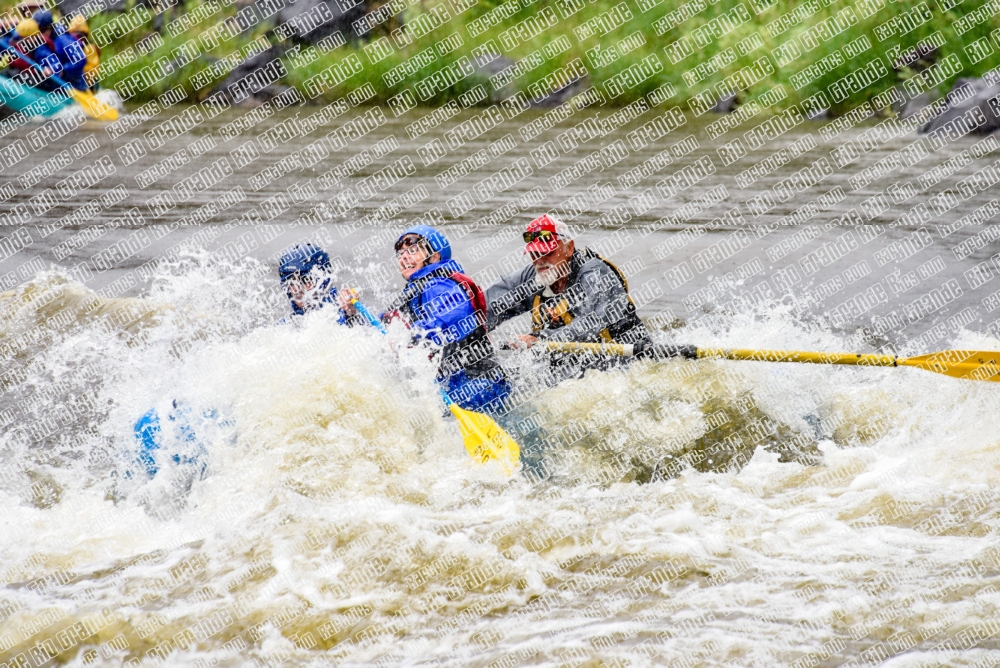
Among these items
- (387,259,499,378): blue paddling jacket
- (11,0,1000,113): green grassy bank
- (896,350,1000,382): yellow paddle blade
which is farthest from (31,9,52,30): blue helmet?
(896,350,1000,382): yellow paddle blade

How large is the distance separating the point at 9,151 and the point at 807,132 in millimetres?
11376

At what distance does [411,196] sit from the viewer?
492 inches

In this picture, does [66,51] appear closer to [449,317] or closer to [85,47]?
[85,47]

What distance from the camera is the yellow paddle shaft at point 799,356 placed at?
5.98 metres

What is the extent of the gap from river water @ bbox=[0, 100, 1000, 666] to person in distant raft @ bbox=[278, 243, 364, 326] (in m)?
0.17

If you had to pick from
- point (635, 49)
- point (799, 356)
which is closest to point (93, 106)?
point (635, 49)

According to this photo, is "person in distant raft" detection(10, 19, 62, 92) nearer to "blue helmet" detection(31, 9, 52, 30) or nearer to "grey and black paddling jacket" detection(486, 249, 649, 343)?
"blue helmet" detection(31, 9, 52, 30)

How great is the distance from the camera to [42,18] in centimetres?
1590

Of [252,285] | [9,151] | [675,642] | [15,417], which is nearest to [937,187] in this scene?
[252,285]

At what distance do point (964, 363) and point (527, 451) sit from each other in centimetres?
262

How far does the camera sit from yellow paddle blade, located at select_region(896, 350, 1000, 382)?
5.85 metres

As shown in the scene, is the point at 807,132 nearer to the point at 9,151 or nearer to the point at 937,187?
Result: the point at 937,187

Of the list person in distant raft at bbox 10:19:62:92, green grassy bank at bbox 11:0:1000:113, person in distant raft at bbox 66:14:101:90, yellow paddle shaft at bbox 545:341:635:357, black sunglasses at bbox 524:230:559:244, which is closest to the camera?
yellow paddle shaft at bbox 545:341:635:357

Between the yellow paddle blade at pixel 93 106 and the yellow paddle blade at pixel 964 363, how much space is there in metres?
13.9
